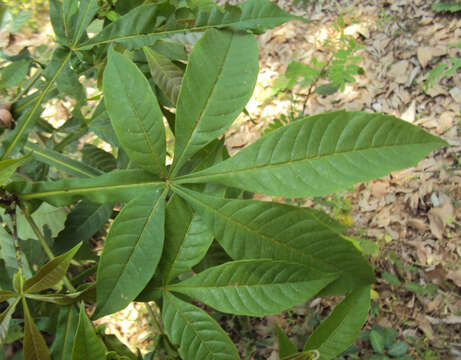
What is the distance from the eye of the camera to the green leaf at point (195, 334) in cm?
66

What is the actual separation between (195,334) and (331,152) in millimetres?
406

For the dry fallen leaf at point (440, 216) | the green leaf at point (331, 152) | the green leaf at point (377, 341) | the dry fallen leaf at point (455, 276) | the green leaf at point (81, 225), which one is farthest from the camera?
the dry fallen leaf at point (440, 216)

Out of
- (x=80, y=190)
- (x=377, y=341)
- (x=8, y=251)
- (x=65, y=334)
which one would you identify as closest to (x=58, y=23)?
(x=80, y=190)

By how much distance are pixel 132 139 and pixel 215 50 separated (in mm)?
222

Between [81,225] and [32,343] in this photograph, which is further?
[81,225]

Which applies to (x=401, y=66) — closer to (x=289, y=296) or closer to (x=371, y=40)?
(x=371, y=40)

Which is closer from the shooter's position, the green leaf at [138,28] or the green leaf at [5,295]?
the green leaf at [5,295]

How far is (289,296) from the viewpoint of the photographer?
2.15ft

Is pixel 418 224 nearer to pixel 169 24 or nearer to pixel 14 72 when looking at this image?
pixel 169 24

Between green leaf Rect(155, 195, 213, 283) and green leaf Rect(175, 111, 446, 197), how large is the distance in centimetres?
14

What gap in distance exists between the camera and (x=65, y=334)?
74 cm

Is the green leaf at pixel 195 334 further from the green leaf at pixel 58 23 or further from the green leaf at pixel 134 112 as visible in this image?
the green leaf at pixel 58 23

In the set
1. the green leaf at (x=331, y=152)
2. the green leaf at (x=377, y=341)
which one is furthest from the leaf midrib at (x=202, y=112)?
the green leaf at (x=377, y=341)

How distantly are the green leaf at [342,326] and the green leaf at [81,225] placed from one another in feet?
1.96
